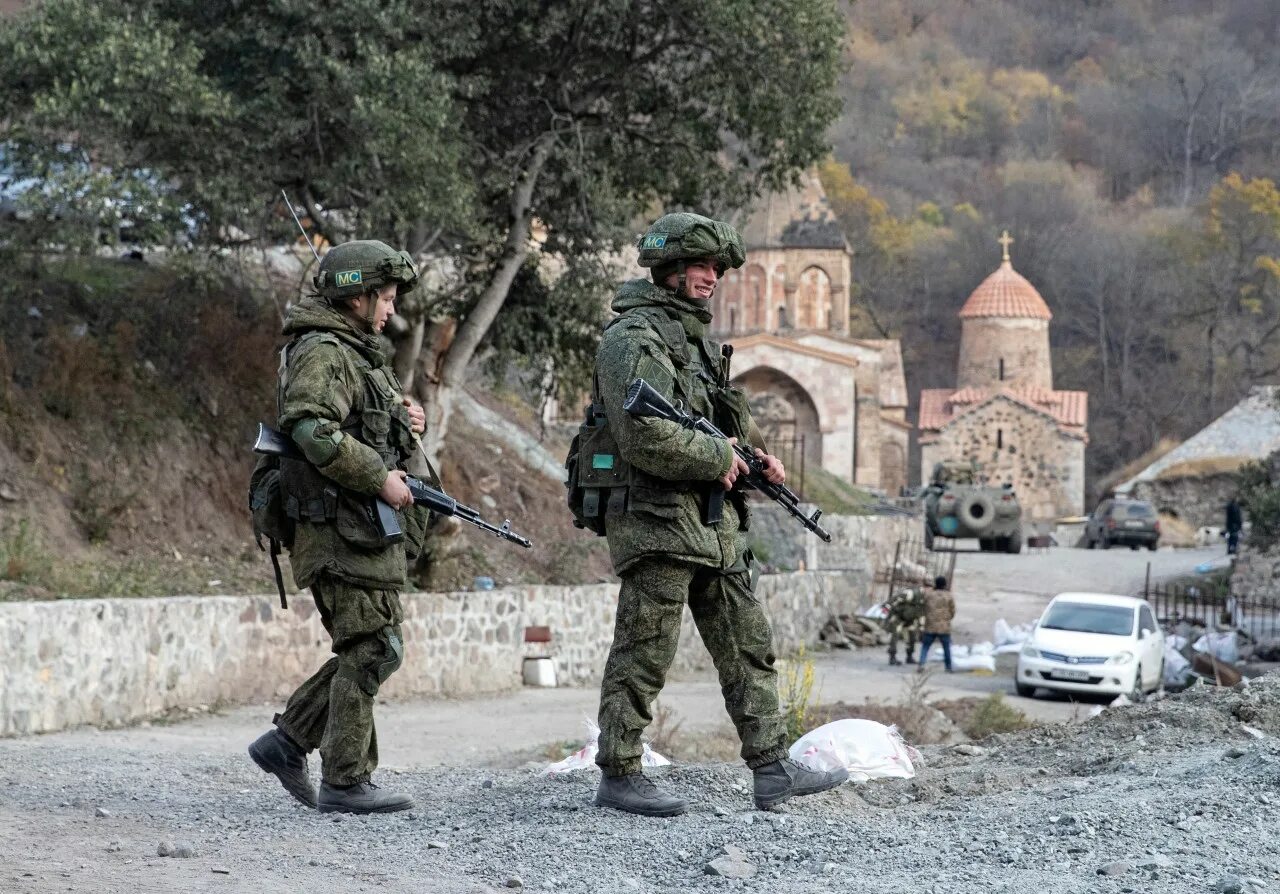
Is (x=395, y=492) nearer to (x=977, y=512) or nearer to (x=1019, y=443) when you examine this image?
(x=977, y=512)

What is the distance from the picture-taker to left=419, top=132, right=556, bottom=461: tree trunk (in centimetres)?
1956

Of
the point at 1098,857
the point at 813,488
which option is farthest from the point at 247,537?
the point at 813,488

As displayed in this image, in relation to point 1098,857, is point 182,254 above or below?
above

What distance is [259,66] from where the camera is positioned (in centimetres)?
1831

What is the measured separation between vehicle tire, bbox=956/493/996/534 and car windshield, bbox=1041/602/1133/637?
2216cm

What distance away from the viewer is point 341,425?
6.71 m

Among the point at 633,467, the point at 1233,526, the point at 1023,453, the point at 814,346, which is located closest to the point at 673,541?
the point at 633,467

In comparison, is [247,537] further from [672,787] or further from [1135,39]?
[1135,39]

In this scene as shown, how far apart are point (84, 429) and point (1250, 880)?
46.7ft

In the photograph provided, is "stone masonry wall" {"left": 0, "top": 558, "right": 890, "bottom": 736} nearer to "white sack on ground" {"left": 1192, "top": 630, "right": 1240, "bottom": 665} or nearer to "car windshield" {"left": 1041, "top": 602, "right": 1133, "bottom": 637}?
"car windshield" {"left": 1041, "top": 602, "right": 1133, "bottom": 637}

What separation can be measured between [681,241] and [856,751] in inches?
97.5

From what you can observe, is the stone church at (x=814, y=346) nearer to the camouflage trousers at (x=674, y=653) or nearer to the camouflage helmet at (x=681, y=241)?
the camouflage helmet at (x=681, y=241)

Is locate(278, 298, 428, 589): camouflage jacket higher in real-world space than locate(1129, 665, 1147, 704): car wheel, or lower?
higher

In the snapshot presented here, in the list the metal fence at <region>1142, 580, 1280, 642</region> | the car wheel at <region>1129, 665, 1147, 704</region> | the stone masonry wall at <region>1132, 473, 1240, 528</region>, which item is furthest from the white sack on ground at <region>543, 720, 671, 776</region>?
the stone masonry wall at <region>1132, 473, 1240, 528</region>
